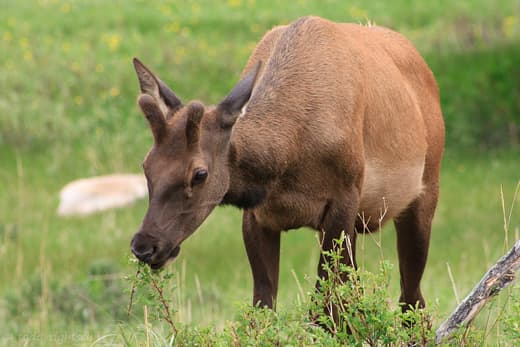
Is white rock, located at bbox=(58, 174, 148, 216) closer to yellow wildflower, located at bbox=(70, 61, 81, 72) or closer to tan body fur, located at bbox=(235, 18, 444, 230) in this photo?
yellow wildflower, located at bbox=(70, 61, 81, 72)

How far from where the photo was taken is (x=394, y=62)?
7.55 m

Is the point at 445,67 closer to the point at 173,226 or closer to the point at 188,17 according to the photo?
the point at 188,17

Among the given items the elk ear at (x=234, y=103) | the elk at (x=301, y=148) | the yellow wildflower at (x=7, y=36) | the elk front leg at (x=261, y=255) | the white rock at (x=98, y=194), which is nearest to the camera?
the elk at (x=301, y=148)

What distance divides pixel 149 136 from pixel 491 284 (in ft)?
48.1

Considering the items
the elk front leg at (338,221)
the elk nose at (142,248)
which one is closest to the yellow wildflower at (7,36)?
the elk front leg at (338,221)

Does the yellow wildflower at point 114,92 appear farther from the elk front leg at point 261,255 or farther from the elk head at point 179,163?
the elk head at point 179,163

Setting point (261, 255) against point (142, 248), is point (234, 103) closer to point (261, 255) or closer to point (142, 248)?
point (142, 248)

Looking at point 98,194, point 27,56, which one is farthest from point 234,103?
point 27,56

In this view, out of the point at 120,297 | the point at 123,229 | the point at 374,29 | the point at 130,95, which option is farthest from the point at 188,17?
the point at 374,29

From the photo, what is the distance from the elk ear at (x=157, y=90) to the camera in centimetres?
572

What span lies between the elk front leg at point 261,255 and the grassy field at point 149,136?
2.60 metres

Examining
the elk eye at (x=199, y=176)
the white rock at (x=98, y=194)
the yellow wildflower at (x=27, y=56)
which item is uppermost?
the elk eye at (x=199, y=176)

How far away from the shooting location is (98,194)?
54.8ft

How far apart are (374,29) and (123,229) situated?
8647 mm
